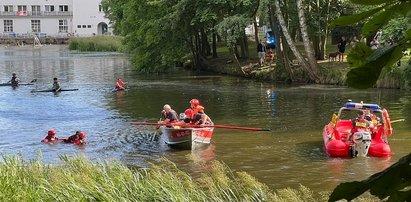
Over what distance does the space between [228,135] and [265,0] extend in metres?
12.3

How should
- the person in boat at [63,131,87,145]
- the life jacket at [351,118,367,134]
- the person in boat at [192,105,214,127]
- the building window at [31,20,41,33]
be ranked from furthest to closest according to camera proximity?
1. the building window at [31,20,41,33]
2. the person in boat at [63,131,87,145]
3. the person in boat at [192,105,214,127]
4. the life jacket at [351,118,367,134]

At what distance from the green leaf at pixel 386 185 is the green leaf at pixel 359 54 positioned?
233 mm

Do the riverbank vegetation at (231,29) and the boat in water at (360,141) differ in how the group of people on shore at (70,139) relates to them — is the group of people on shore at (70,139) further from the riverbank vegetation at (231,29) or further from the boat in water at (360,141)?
the riverbank vegetation at (231,29)

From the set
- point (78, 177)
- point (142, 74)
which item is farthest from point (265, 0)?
point (78, 177)

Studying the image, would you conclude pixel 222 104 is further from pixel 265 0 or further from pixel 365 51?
pixel 365 51

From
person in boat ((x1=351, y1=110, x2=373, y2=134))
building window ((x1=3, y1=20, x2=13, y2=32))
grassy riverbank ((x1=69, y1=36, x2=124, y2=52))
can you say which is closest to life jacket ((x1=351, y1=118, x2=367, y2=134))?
person in boat ((x1=351, y1=110, x2=373, y2=134))

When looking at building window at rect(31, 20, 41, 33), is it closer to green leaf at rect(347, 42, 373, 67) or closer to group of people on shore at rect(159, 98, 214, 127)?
group of people on shore at rect(159, 98, 214, 127)

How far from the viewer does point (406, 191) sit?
1425mm

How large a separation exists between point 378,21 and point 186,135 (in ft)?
57.2

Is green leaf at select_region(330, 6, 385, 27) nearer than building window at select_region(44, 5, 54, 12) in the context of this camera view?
Yes

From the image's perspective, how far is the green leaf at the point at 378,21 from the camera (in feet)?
4.59

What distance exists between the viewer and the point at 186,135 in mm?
18812

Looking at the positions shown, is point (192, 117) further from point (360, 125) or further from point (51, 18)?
point (51, 18)

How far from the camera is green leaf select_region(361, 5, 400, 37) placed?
140 centimetres
